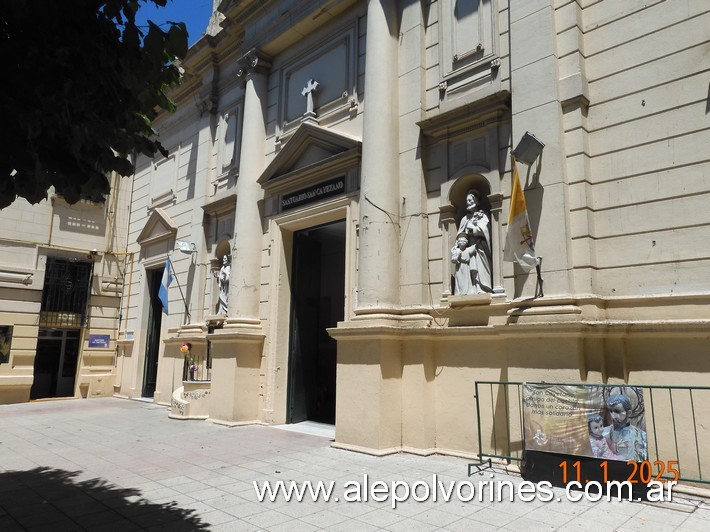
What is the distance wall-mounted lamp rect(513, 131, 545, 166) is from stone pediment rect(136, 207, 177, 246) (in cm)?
1203

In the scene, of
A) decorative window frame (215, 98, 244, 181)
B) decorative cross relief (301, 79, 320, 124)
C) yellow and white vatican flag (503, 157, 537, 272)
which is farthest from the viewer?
decorative window frame (215, 98, 244, 181)

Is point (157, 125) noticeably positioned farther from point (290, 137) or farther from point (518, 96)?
point (518, 96)

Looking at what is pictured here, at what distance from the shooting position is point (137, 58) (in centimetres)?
412

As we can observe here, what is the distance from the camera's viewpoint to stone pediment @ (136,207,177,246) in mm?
16828

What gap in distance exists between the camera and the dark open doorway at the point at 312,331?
11977 mm

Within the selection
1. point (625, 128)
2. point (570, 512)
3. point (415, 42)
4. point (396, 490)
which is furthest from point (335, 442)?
point (415, 42)

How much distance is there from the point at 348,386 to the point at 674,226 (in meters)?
5.36

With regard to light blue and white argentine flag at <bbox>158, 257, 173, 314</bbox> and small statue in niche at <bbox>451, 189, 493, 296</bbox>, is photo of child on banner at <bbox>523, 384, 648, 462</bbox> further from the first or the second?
light blue and white argentine flag at <bbox>158, 257, 173, 314</bbox>

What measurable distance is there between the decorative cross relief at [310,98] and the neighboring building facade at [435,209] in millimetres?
53

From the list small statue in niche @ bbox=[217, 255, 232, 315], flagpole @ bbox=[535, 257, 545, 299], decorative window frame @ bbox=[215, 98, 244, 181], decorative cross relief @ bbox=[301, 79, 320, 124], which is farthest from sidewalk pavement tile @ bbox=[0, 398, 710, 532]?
decorative window frame @ bbox=[215, 98, 244, 181]

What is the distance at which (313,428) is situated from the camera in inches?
432

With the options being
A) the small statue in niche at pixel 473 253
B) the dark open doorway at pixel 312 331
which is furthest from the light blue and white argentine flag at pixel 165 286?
the small statue in niche at pixel 473 253

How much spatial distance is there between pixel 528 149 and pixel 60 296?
1612 centimetres

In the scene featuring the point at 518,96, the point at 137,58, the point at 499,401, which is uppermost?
the point at 518,96
